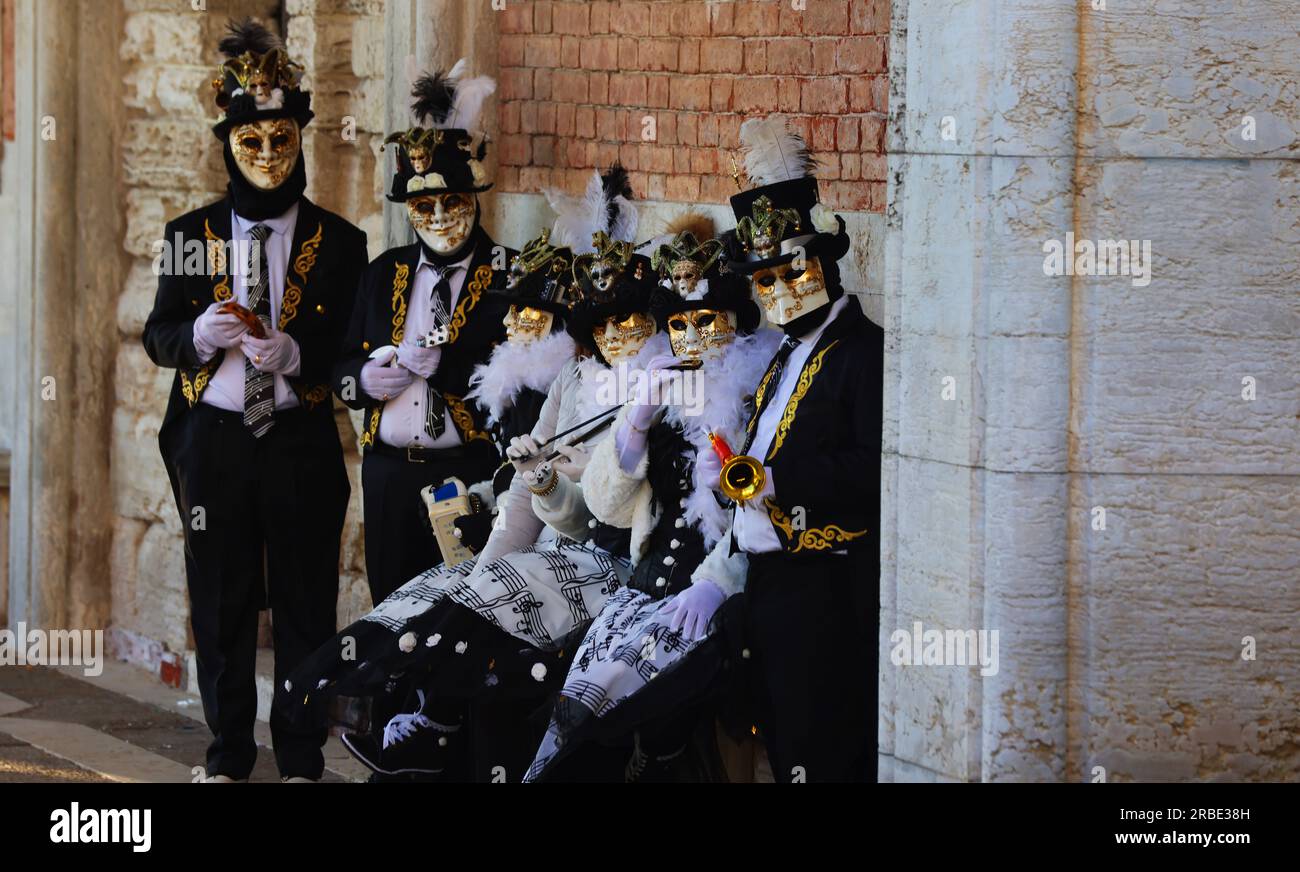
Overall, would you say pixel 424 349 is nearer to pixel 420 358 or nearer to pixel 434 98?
pixel 420 358

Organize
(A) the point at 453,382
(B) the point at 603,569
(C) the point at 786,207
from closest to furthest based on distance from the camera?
(C) the point at 786,207, (B) the point at 603,569, (A) the point at 453,382

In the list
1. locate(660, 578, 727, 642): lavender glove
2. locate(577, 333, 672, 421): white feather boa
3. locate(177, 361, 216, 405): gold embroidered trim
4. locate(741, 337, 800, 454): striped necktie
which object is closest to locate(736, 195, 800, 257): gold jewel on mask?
locate(741, 337, 800, 454): striped necktie

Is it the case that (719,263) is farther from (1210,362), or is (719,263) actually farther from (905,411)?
(1210,362)

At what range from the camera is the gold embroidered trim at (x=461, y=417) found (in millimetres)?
7688

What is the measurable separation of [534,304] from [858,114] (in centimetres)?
108

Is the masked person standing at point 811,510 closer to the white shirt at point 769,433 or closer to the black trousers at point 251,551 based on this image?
the white shirt at point 769,433

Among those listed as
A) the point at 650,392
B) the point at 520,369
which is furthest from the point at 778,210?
the point at 520,369

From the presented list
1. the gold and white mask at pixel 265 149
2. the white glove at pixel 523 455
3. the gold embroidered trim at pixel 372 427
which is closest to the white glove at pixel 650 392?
the white glove at pixel 523 455

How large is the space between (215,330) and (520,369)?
991 mm

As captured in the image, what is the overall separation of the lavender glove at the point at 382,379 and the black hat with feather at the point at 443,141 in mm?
494

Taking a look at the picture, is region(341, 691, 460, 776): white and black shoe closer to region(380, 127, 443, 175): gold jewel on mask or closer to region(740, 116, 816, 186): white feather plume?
region(380, 127, 443, 175): gold jewel on mask

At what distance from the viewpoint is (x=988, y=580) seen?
562 cm

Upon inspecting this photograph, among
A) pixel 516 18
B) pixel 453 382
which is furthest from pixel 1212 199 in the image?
pixel 516 18

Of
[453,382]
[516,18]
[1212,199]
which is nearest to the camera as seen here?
[1212,199]
